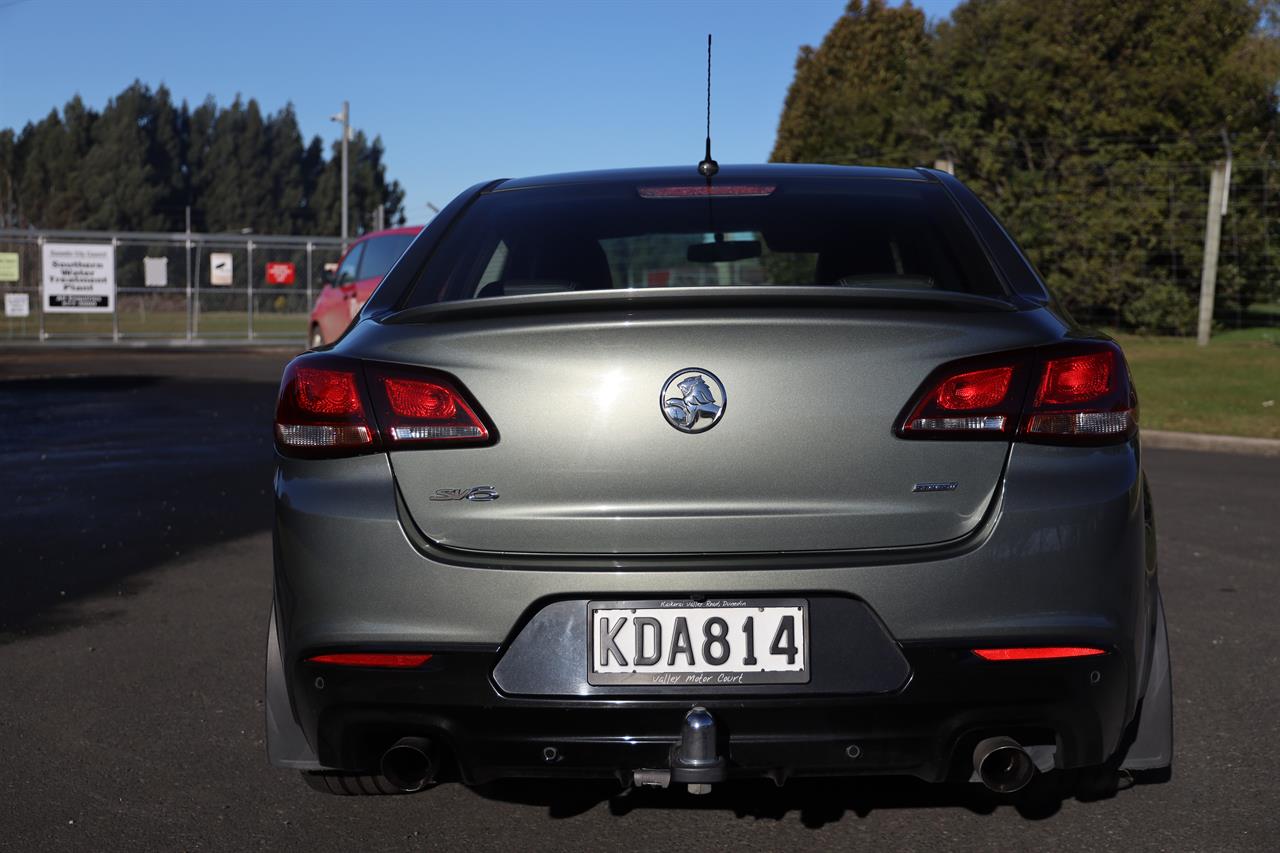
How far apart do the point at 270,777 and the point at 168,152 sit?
395ft

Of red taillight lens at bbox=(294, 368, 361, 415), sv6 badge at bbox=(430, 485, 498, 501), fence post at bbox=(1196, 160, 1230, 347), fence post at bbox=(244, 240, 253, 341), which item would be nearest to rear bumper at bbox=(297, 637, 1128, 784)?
sv6 badge at bbox=(430, 485, 498, 501)

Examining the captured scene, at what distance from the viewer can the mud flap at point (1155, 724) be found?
2.96 m

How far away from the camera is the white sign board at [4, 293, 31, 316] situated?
1200 inches

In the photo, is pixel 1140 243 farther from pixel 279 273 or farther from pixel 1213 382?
pixel 279 273

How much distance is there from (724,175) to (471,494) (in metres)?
1.50

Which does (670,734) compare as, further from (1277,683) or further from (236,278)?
(236,278)

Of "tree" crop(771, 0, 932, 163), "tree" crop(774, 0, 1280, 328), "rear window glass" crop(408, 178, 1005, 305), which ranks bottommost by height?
"rear window glass" crop(408, 178, 1005, 305)

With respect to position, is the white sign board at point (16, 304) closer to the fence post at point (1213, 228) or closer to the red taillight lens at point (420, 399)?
the fence post at point (1213, 228)

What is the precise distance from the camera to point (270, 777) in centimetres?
367

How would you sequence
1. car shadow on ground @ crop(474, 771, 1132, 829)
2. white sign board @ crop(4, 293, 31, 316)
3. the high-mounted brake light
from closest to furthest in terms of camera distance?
car shadow on ground @ crop(474, 771, 1132, 829), the high-mounted brake light, white sign board @ crop(4, 293, 31, 316)

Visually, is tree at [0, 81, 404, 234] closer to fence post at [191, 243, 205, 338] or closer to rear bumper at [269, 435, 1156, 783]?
fence post at [191, 243, 205, 338]

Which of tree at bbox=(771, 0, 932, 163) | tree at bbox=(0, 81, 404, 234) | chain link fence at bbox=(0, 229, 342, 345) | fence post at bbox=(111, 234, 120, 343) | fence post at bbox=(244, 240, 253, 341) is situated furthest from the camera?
tree at bbox=(0, 81, 404, 234)

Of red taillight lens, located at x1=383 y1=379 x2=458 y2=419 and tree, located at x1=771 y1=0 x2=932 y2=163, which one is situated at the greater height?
tree, located at x1=771 y1=0 x2=932 y2=163

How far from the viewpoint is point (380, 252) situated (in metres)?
15.9
